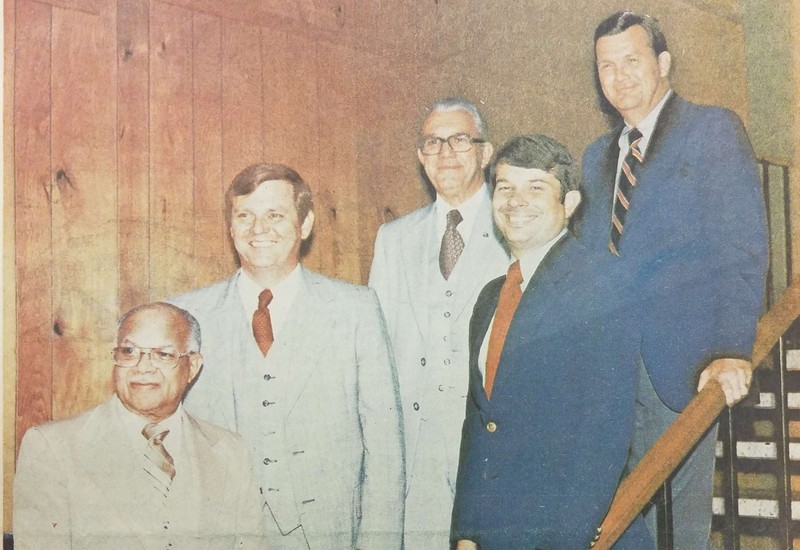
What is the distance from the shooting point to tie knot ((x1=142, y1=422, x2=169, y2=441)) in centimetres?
344

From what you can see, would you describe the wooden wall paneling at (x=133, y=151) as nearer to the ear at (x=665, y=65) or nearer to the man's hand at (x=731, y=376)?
the ear at (x=665, y=65)

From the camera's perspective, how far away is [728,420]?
3.16 m

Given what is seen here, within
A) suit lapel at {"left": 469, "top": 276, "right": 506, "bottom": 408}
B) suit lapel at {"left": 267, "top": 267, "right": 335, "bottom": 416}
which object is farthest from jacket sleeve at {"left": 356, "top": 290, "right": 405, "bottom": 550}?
suit lapel at {"left": 469, "top": 276, "right": 506, "bottom": 408}

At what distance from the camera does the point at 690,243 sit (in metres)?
3.24

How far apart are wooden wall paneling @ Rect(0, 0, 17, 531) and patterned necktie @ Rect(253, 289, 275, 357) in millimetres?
895

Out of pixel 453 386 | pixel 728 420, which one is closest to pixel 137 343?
pixel 453 386

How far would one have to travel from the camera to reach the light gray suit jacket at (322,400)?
3359 millimetres

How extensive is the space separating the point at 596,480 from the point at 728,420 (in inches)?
19.2

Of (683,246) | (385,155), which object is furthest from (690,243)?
(385,155)

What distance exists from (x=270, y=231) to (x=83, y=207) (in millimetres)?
709

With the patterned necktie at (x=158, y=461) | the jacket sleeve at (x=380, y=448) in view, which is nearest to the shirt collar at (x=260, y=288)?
the jacket sleeve at (x=380, y=448)

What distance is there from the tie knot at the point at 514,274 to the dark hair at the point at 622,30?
2.14 ft

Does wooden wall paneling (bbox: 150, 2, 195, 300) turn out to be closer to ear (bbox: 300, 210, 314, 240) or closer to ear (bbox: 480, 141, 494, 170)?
ear (bbox: 300, 210, 314, 240)

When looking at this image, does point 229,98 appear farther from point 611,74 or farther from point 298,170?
point 611,74
